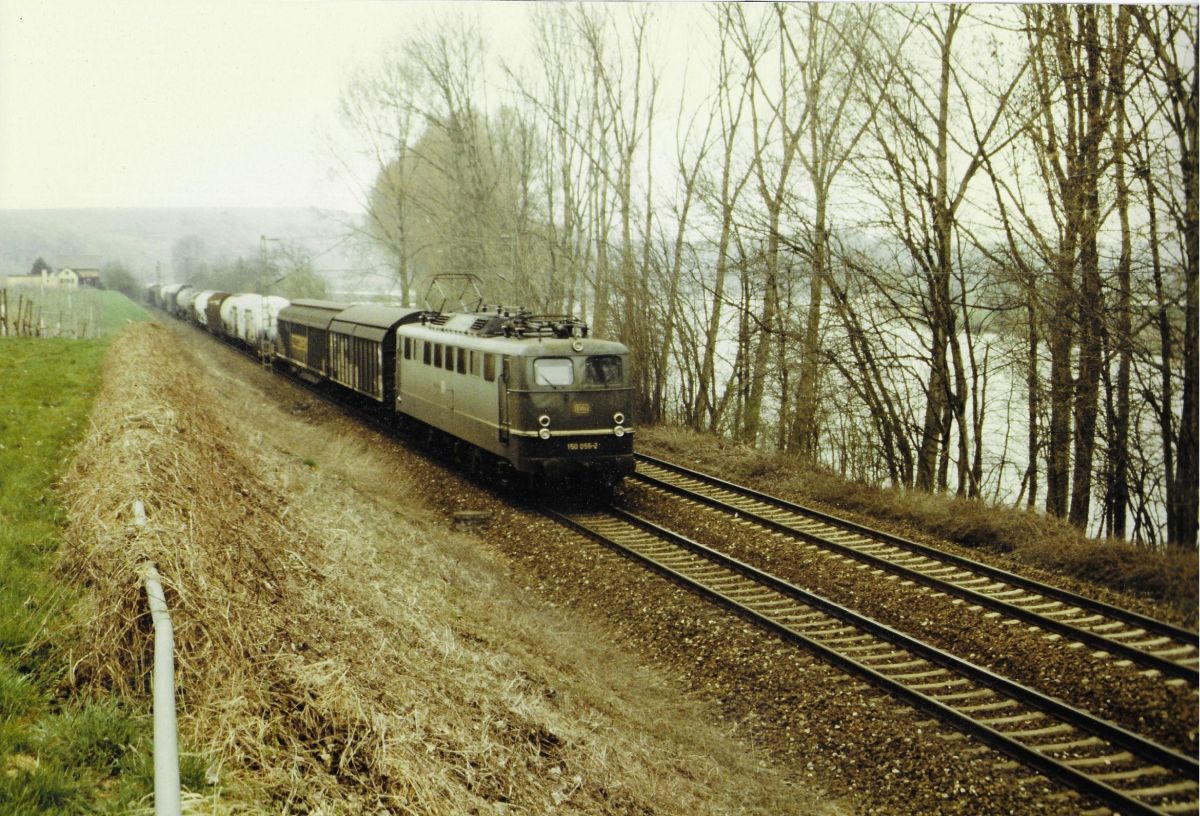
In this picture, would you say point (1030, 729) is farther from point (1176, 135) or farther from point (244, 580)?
point (244, 580)

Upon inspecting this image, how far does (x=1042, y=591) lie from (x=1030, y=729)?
2.19 meters

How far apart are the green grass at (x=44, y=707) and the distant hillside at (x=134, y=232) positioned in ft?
7.32

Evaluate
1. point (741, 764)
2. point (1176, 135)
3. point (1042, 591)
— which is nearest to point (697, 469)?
point (1042, 591)

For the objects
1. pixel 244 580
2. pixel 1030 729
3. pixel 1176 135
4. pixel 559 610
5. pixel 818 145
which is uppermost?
pixel 818 145

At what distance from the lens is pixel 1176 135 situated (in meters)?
4.74

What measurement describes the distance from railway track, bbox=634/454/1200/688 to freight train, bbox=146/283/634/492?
190 centimetres

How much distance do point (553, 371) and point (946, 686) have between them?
7.41 meters

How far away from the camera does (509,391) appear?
42.5ft

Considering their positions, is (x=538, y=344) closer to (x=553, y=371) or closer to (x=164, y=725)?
(x=553, y=371)

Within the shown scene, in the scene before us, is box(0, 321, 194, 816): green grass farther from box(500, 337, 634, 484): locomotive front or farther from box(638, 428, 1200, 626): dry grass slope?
box(500, 337, 634, 484): locomotive front

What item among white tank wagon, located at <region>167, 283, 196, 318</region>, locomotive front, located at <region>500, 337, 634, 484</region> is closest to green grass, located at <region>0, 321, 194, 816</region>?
locomotive front, located at <region>500, 337, 634, 484</region>

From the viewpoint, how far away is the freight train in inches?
505

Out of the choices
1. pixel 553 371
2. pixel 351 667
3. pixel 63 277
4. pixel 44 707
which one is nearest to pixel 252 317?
pixel 63 277

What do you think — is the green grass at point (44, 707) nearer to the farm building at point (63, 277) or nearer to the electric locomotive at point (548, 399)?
the farm building at point (63, 277)
